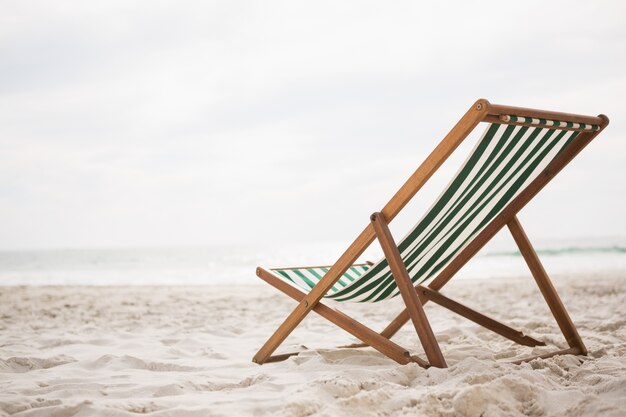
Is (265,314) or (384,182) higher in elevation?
(384,182)

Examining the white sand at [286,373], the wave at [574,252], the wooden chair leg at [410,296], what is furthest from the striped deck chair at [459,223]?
the wave at [574,252]

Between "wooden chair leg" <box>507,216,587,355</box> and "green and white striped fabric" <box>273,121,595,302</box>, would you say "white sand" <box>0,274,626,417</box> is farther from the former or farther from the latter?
"green and white striped fabric" <box>273,121,595,302</box>

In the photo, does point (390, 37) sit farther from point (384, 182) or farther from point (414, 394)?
point (384, 182)

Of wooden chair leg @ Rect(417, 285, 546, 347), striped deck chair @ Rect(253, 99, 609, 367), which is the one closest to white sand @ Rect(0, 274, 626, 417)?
wooden chair leg @ Rect(417, 285, 546, 347)

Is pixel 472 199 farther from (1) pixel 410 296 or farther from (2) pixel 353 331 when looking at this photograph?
(2) pixel 353 331

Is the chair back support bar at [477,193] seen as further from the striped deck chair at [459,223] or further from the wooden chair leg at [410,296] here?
the wooden chair leg at [410,296]

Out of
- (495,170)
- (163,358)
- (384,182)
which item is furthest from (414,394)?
(384,182)

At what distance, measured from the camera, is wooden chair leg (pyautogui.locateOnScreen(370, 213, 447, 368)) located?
221 cm

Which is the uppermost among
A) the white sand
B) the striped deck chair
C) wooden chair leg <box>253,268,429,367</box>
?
the striped deck chair

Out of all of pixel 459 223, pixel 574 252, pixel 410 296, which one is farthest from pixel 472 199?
pixel 574 252

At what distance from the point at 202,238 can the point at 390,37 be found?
33.9 m

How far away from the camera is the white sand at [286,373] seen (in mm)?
1778

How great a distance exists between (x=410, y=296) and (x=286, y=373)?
0.70 metres

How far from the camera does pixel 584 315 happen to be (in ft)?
15.1
